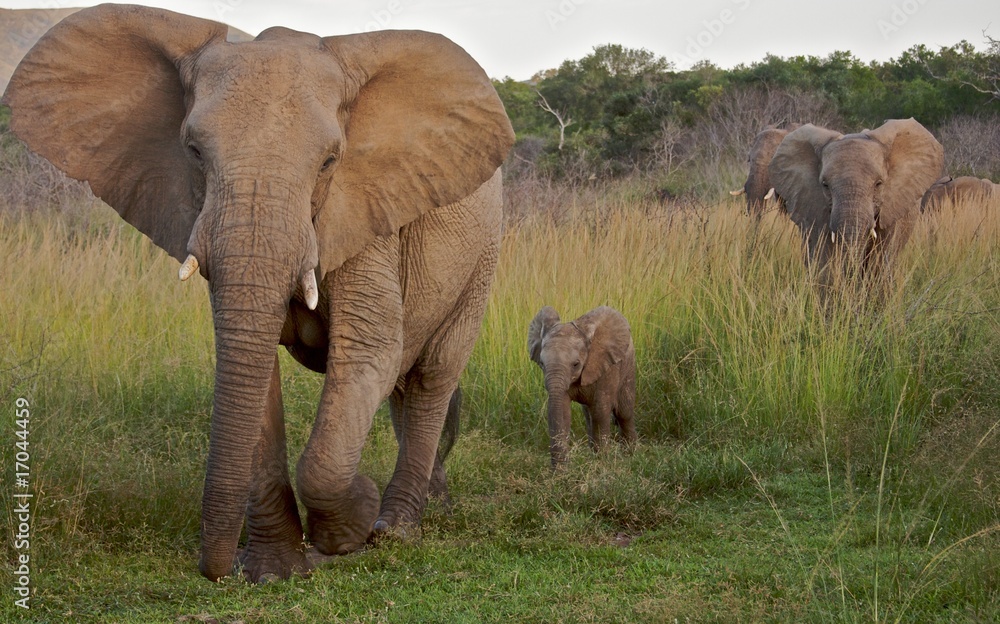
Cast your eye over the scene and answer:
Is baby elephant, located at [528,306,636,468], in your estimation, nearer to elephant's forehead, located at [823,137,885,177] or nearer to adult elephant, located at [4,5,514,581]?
adult elephant, located at [4,5,514,581]

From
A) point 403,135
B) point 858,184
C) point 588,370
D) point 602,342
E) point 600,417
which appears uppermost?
point 403,135

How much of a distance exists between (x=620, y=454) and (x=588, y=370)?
20.8 inches

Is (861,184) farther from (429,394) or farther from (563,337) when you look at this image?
(429,394)

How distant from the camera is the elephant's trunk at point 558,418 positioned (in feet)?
20.7

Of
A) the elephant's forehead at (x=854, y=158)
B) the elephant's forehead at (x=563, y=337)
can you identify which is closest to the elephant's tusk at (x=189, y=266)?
the elephant's forehead at (x=563, y=337)

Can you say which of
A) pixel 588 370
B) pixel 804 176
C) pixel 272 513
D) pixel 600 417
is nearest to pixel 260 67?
pixel 272 513

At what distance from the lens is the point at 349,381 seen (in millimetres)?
4512

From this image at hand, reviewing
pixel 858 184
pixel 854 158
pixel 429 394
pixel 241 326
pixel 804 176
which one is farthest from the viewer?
pixel 804 176

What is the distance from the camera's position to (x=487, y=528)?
5281 millimetres

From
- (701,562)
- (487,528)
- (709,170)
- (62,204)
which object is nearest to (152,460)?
(487,528)

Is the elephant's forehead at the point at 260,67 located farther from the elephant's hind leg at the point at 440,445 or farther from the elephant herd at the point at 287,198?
the elephant's hind leg at the point at 440,445

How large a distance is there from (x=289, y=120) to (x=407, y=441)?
206 cm

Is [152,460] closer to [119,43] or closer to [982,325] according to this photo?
[119,43]

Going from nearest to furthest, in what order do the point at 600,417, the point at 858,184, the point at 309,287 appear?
the point at 309,287 < the point at 600,417 < the point at 858,184
